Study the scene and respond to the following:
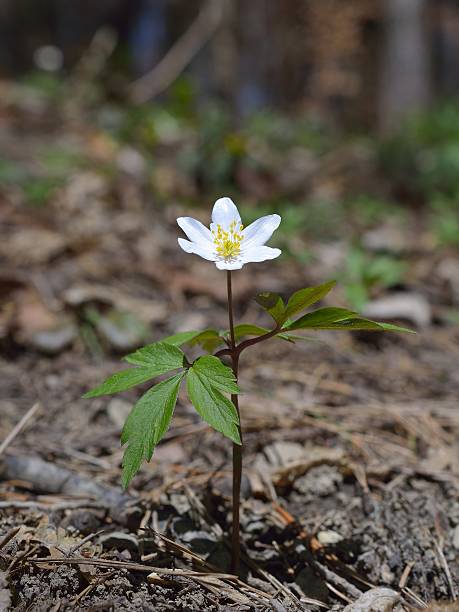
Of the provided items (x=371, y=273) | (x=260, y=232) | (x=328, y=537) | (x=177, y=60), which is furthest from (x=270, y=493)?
(x=177, y=60)

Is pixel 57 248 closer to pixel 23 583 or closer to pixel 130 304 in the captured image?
pixel 130 304

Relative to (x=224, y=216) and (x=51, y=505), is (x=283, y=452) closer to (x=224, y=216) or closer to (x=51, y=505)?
(x=51, y=505)

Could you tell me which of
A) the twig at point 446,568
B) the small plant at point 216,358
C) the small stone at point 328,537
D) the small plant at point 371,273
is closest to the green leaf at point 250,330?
the small plant at point 216,358

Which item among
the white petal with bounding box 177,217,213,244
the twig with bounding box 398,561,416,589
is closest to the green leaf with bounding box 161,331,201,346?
the white petal with bounding box 177,217,213,244

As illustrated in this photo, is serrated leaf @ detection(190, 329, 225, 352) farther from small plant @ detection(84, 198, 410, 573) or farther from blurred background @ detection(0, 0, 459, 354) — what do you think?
blurred background @ detection(0, 0, 459, 354)

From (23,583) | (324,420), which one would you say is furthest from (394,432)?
(23,583)

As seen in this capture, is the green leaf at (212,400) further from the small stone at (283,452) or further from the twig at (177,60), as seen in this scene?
the twig at (177,60)
